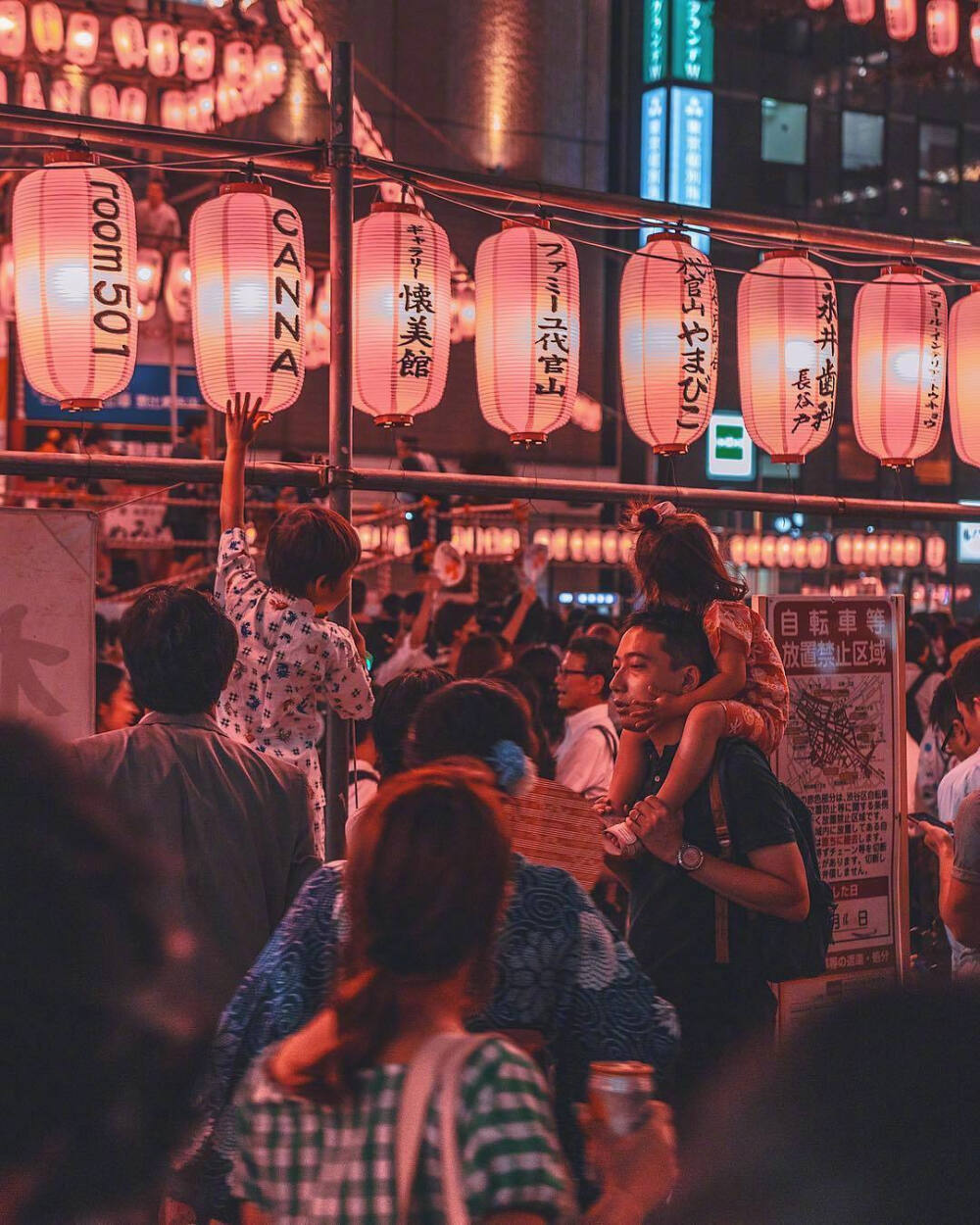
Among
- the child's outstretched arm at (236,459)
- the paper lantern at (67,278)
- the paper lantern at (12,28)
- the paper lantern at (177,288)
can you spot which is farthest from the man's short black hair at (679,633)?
the paper lantern at (12,28)

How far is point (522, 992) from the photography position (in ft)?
8.62

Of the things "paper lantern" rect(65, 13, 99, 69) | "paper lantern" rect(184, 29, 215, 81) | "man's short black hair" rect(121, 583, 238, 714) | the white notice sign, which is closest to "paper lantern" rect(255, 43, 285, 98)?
"paper lantern" rect(184, 29, 215, 81)

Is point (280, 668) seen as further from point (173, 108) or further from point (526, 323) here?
point (173, 108)

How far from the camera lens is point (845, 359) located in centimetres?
2650

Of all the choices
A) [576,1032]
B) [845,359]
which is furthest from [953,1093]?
[845,359]

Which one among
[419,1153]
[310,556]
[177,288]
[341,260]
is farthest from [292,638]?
[177,288]

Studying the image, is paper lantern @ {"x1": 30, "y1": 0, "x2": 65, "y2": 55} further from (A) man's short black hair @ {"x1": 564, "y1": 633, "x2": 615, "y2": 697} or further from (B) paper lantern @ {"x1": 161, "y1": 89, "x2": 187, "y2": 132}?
(A) man's short black hair @ {"x1": 564, "y1": 633, "x2": 615, "y2": 697}

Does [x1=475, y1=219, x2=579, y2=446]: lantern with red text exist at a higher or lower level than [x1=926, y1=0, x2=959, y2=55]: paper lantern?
lower

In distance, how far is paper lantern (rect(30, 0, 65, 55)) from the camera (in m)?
15.1

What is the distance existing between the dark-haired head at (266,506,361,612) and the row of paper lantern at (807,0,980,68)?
15117 mm

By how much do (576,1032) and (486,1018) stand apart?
0.18 meters

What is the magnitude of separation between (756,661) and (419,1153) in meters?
2.78

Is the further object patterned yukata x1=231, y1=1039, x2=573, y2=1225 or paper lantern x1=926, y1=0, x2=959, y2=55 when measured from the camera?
paper lantern x1=926, y1=0, x2=959, y2=55

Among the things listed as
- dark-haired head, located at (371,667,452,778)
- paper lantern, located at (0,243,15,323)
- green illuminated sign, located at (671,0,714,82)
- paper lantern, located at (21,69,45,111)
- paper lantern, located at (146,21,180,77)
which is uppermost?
green illuminated sign, located at (671,0,714,82)
